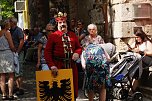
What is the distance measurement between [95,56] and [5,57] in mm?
2617

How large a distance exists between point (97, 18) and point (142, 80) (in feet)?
10.2

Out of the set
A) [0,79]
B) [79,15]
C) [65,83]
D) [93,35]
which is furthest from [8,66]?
[79,15]

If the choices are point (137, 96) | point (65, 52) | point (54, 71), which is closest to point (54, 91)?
point (54, 71)

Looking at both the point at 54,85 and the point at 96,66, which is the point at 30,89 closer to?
the point at 96,66

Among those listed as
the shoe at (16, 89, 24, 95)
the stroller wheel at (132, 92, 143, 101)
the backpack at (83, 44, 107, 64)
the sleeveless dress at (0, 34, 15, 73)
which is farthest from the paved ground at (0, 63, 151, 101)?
the backpack at (83, 44, 107, 64)

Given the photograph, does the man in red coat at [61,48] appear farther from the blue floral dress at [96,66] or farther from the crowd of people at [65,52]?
the blue floral dress at [96,66]

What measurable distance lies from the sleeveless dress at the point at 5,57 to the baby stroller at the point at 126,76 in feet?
7.39

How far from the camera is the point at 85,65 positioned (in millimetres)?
7949

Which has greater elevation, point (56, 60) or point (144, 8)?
point (144, 8)

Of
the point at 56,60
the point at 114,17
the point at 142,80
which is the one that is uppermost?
the point at 114,17

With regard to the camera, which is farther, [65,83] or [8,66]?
[8,66]

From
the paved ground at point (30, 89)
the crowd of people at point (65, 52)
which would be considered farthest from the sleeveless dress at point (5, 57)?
the paved ground at point (30, 89)

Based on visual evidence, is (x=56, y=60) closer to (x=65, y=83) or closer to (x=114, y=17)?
(x=65, y=83)

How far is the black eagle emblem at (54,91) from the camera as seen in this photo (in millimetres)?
6941
